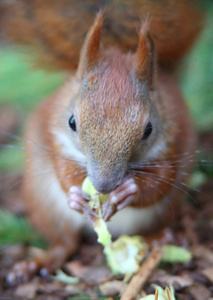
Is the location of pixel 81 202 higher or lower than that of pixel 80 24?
lower

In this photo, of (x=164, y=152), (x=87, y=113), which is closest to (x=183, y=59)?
(x=164, y=152)

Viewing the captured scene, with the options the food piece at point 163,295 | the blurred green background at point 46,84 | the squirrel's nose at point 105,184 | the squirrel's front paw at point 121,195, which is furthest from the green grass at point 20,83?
the food piece at point 163,295

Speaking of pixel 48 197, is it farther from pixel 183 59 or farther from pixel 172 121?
pixel 183 59

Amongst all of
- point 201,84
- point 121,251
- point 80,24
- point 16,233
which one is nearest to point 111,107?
point 121,251

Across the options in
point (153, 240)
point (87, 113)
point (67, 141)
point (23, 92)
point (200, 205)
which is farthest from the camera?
point (23, 92)

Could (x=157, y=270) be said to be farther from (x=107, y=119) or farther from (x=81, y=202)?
(x=107, y=119)

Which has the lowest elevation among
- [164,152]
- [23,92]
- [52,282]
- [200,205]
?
[52,282]

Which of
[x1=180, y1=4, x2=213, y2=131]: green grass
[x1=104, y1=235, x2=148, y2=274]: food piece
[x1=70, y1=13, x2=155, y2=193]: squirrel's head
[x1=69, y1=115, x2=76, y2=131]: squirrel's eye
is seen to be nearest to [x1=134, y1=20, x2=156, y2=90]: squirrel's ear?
[x1=70, y1=13, x2=155, y2=193]: squirrel's head
